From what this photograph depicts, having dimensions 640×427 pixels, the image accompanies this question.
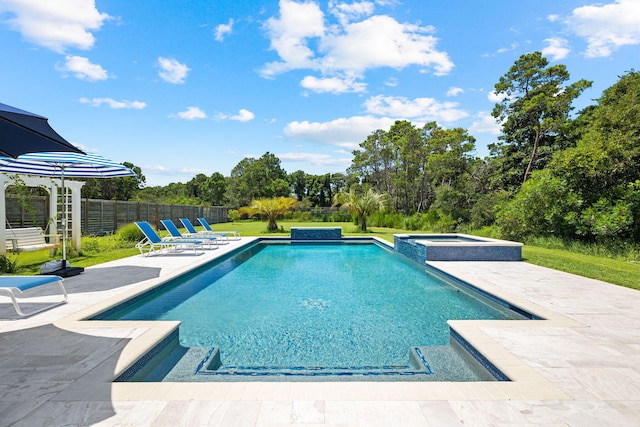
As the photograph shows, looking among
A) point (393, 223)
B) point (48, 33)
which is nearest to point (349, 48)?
point (48, 33)

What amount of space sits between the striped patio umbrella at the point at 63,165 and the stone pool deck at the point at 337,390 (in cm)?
335

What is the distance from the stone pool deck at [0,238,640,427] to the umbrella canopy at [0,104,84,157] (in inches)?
76.3

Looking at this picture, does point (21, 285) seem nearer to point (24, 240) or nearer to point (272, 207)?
point (24, 240)

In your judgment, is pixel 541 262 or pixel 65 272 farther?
pixel 541 262

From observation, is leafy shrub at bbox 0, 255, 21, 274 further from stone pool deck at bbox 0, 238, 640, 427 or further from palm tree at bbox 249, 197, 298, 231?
palm tree at bbox 249, 197, 298, 231

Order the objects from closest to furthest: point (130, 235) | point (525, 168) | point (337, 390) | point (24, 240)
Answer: point (337, 390) < point (24, 240) < point (130, 235) < point (525, 168)

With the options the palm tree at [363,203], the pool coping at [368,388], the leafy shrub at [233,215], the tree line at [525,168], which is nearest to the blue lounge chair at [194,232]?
the palm tree at [363,203]

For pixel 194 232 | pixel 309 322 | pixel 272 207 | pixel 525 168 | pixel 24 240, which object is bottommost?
pixel 309 322

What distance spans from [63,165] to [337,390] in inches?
267

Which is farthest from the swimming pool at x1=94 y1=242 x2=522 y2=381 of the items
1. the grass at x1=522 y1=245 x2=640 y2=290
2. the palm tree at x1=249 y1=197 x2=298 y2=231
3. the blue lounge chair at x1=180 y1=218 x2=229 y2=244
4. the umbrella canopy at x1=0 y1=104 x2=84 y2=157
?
the palm tree at x1=249 y1=197 x2=298 y2=231

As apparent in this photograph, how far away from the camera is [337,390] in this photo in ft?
7.87

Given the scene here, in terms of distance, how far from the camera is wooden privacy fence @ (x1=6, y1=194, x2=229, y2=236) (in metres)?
10.1

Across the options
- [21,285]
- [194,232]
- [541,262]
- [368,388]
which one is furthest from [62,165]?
[541,262]

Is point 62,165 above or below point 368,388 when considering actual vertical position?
above
